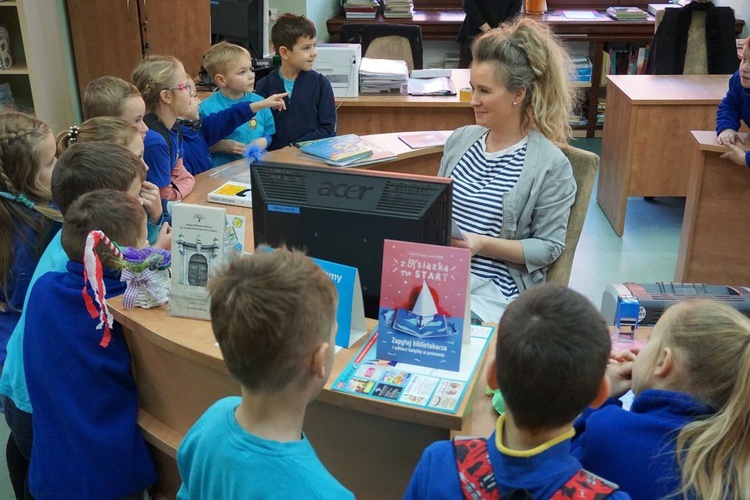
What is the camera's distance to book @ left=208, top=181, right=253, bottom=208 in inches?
104

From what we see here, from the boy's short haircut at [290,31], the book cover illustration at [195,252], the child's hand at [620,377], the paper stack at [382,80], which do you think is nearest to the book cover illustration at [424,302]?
the child's hand at [620,377]

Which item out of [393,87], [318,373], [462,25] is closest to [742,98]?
[393,87]

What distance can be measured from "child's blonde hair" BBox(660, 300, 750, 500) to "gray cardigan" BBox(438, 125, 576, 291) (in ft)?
2.95

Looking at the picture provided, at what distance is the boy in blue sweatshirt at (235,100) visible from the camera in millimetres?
3357

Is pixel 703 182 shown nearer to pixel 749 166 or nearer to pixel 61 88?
pixel 749 166

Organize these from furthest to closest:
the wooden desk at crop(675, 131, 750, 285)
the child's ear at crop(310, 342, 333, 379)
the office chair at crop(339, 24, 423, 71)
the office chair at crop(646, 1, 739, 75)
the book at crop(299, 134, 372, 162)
→ 1. the office chair at crop(339, 24, 423, 71)
2. the office chair at crop(646, 1, 739, 75)
3. the wooden desk at crop(675, 131, 750, 285)
4. the book at crop(299, 134, 372, 162)
5. the child's ear at crop(310, 342, 333, 379)

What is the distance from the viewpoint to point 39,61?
4.44m

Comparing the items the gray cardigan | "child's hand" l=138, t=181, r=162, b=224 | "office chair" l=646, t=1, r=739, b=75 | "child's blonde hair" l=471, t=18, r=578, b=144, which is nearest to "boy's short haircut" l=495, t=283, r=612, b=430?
the gray cardigan

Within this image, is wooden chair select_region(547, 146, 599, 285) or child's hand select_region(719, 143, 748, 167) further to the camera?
child's hand select_region(719, 143, 748, 167)

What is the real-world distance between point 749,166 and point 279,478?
291 cm

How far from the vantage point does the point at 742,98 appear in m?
3.61

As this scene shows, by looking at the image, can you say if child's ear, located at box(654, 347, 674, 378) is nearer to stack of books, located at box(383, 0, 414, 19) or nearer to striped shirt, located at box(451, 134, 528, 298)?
striped shirt, located at box(451, 134, 528, 298)

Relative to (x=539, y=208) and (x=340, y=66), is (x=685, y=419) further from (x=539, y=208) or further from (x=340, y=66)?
(x=340, y=66)

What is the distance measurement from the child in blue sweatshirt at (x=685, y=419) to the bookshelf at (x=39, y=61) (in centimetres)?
405
